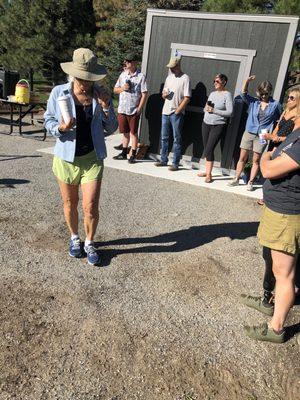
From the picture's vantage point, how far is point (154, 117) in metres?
7.75

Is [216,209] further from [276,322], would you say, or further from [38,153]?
[38,153]

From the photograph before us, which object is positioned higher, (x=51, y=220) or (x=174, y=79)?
(x=174, y=79)

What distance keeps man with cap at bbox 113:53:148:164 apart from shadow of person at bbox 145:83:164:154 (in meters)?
0.60

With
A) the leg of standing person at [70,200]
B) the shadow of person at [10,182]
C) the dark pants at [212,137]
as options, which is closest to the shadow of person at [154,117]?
the dark pants at [212,137]

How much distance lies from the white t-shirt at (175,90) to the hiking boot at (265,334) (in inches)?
186

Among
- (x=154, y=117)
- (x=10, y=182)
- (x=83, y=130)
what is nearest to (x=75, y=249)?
(x=83, y=130)

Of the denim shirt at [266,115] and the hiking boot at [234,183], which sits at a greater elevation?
the denim shirt at [266,115]

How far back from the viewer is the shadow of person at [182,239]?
404cm

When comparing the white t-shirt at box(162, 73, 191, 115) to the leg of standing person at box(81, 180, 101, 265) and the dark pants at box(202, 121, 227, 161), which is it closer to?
the dark pants at box(202, 121, 227, 161)

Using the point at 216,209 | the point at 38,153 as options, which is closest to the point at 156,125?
the point at 38,153

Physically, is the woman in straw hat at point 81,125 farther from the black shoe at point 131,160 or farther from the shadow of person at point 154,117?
the shadow of person at point 154,117

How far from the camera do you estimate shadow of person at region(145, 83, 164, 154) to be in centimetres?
761

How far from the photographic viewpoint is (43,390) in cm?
224

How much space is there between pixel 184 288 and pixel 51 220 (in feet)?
6.43
